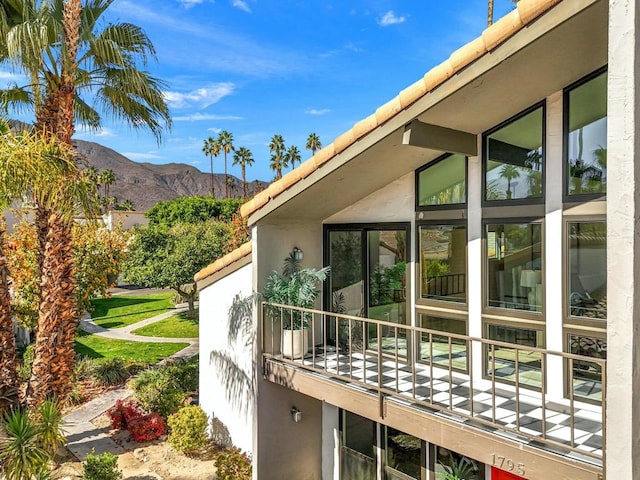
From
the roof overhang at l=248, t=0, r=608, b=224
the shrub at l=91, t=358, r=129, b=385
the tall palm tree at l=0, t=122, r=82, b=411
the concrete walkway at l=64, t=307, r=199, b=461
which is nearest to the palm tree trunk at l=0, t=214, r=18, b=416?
the tall palm tree at l=0, t=122, r=82, b=411

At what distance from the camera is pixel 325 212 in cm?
894

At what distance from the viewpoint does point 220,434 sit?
396 inches

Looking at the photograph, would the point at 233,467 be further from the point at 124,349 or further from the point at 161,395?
the point at 124,349

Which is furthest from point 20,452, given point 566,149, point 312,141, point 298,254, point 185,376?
point 312,141

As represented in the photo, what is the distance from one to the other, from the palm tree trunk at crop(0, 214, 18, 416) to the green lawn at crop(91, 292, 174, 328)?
16.9 meters

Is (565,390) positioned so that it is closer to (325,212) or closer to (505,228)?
(505,228)

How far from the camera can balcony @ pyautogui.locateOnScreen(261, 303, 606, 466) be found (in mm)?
5047

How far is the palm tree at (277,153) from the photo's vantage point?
2640 inches

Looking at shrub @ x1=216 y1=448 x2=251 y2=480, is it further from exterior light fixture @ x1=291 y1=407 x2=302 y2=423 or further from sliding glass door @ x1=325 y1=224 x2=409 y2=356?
sliding glass door @ x1=325 y1=224 x2=409 y2=356

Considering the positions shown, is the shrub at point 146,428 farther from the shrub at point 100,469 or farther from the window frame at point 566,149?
the window frame at point 566,149

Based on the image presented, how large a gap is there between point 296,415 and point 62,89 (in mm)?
8231

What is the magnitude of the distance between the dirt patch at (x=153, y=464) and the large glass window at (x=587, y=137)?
8774 mm

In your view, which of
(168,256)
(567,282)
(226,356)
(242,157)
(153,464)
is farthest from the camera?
(242,157)

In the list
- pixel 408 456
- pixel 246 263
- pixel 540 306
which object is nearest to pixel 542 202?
pixel 540 306
